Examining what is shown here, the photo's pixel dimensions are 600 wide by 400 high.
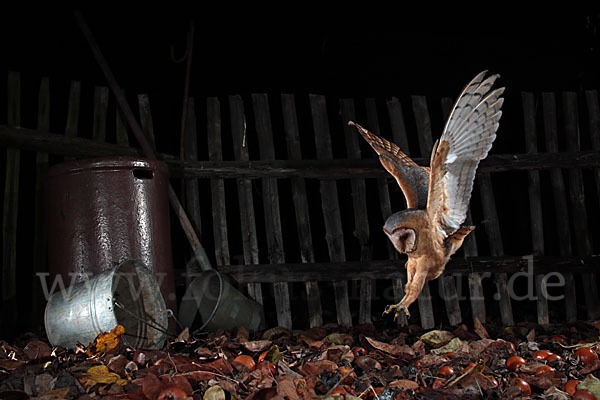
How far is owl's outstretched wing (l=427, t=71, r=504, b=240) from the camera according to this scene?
2152 mm

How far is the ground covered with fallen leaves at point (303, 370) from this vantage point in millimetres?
2148

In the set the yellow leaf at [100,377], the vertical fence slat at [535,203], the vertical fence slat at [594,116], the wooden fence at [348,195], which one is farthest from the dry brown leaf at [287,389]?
the vertical fence slat at [594,116]

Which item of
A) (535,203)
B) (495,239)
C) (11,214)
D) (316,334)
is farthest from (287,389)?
(535,203)

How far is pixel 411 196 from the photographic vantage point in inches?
93.2

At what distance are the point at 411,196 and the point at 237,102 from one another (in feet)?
7.34

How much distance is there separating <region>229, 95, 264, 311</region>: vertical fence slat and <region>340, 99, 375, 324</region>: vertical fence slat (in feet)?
2.52

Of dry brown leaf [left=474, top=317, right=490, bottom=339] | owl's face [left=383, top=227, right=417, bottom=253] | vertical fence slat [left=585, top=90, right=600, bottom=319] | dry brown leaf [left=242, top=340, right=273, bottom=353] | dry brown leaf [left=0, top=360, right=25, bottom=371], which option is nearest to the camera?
owl's face [left=383, top=227, right=417, bottom=253]

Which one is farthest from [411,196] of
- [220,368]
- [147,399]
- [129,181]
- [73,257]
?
[73,257]

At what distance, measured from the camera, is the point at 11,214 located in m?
3.52

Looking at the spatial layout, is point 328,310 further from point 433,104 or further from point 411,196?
point 411,196

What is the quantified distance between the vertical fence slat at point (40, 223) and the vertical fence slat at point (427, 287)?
2635mm

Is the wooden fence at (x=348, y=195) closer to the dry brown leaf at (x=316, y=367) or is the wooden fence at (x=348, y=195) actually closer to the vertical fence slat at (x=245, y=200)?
the vertical fence slat at (x=245, y=200)

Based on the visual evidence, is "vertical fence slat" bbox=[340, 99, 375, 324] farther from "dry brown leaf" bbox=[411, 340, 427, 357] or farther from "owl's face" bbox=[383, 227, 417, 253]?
"owl's face" bbox=[383, 227, 417, 253]

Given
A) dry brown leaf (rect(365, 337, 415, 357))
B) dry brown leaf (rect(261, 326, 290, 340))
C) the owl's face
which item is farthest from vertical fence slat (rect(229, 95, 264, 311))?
the owl's face
